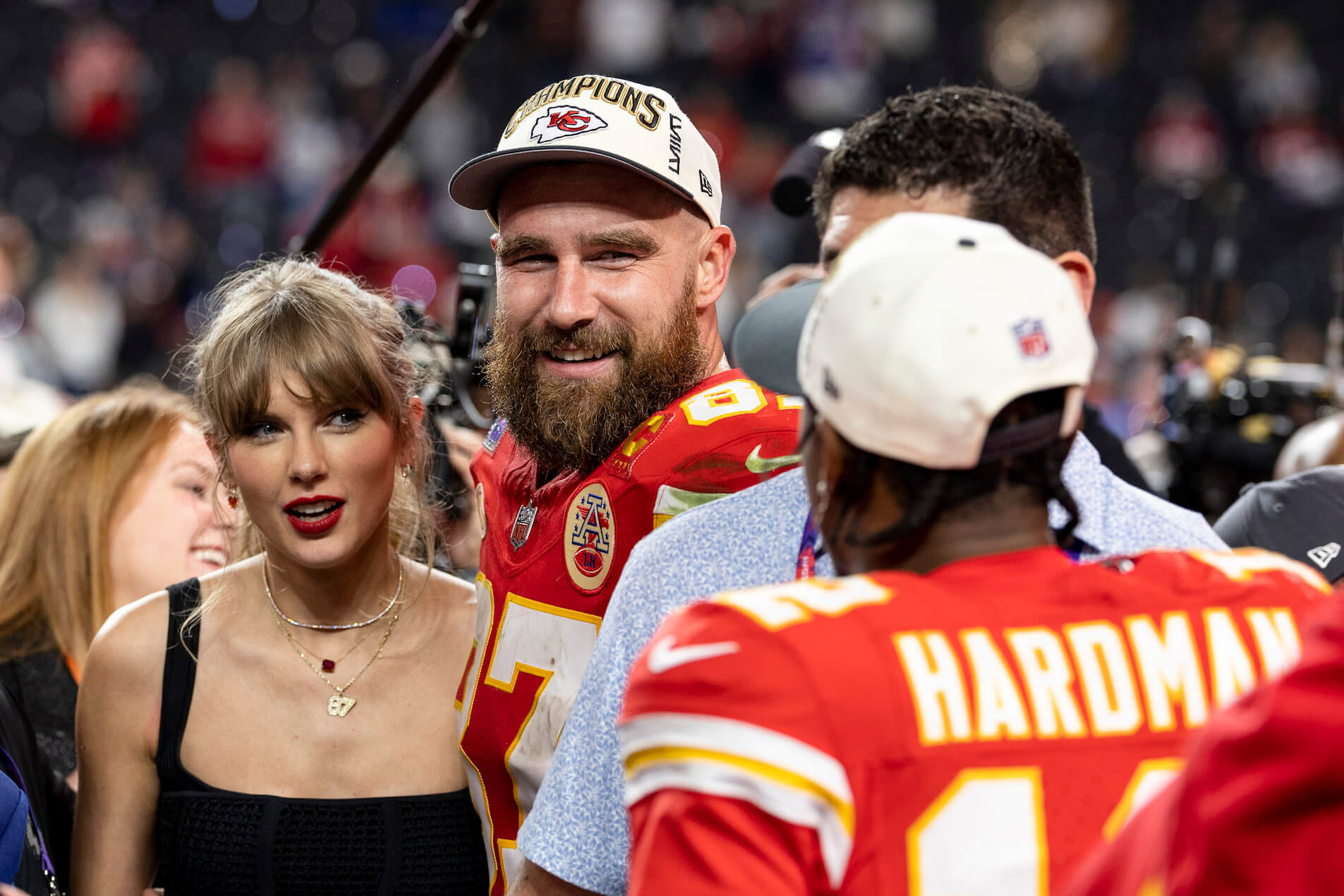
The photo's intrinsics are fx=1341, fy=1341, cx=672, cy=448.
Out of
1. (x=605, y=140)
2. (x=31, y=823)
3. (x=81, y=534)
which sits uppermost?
(x=605, y=140)

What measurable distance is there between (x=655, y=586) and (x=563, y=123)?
2.27ft

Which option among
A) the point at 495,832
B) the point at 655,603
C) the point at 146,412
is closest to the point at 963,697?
the point at 655,603

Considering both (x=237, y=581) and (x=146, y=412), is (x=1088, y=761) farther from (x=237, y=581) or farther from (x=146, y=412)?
(x=146, y=412)

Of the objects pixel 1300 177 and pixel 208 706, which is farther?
pixel 1300 177

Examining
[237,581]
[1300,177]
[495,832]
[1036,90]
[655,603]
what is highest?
[1036,90]

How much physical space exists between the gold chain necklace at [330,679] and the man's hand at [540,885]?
0.75 m

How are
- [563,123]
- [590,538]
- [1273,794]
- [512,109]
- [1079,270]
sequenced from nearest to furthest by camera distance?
[1273,794] < [1079,270] < [590,538] < [563,123] < [512,109]

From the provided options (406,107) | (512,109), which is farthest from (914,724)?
(512,109)

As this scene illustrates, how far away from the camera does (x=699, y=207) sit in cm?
168

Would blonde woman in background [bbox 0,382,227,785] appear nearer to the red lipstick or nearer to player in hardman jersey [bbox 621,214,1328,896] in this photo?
the red lipstick

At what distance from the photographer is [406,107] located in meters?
2.54

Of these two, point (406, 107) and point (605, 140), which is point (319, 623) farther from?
point (406, 107)

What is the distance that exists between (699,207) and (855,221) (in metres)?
0.36

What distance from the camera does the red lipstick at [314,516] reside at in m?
1.84
